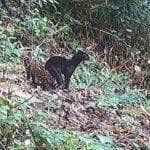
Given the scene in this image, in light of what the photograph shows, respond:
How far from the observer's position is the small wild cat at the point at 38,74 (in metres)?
5.41

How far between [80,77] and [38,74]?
65 centimetres

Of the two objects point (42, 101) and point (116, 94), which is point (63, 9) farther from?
point (42, 101)

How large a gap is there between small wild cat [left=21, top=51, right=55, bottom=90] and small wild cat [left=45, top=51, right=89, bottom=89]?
0.47 feet

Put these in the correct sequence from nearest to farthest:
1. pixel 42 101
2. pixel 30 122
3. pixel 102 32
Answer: pixel 30 122, pixel 42 101, pixel 102 32

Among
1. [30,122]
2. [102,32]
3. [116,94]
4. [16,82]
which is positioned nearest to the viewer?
[30,122]

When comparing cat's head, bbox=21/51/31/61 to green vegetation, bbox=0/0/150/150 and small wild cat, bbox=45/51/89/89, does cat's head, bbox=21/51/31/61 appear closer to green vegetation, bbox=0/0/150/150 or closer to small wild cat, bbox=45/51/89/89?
green vegetation, bbox=0/0/150/150

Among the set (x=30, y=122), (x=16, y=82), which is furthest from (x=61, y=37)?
(x=30, y=122)

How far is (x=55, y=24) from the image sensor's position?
7.13 metres

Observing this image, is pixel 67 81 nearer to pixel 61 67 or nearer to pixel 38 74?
pixel 61 67

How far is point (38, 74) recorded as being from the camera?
5559 millimetres

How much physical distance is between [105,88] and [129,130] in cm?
111

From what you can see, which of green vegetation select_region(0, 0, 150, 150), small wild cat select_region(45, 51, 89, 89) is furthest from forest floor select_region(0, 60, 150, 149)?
small wild cat select_region(45, 51, 89, 89)

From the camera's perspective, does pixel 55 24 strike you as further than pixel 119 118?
Yes

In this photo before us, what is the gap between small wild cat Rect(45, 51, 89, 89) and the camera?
207 inches
